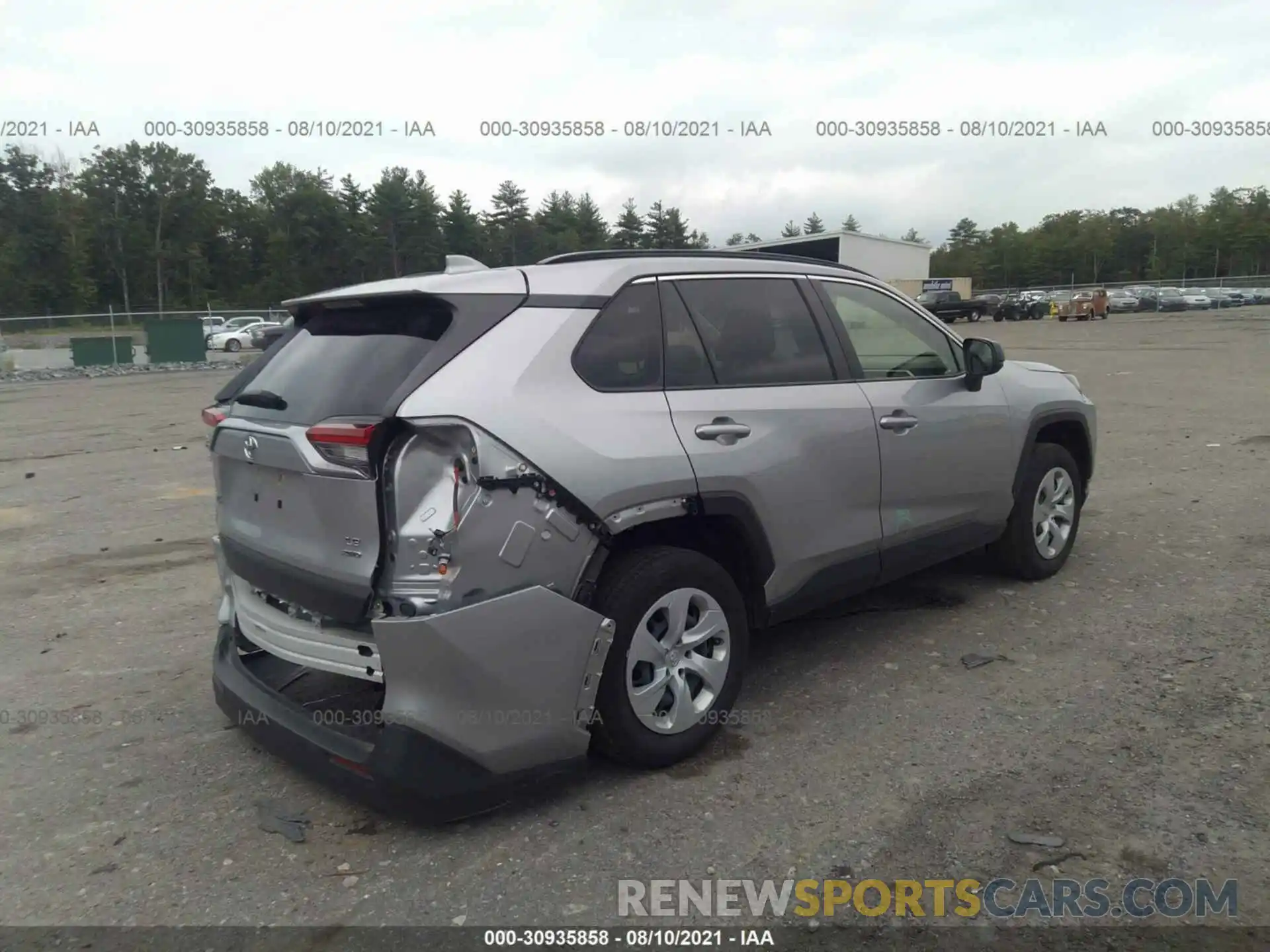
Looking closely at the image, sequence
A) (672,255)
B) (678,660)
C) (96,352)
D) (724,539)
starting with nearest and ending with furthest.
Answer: (678,660) → (724,539) → (672,255) → (96,352)

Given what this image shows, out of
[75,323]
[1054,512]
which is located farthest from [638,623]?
[75,323]

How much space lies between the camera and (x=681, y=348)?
355 centimetres

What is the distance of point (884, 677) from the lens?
414cm

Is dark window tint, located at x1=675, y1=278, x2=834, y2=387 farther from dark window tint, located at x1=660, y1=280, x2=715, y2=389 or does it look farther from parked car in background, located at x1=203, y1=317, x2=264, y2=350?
parked car in background, located at x1=203, y1=317, x2=264, y2=350

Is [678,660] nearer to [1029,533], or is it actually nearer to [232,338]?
[1029,533]

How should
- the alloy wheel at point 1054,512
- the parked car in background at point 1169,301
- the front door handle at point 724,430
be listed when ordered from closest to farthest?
the front door handle at point 724,430 < the alloy wheel at point 1054,512 < the parked car in background at point 1169,301

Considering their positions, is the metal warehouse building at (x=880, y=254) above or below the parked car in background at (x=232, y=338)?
above

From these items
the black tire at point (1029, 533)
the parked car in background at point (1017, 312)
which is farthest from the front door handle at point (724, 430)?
the parked car in background at point (1017, 312)

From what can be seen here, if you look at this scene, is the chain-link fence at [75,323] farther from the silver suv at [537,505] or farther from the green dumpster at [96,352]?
the silver suv at [537,505]

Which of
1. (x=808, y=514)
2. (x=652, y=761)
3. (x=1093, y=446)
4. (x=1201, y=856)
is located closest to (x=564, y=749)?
(x=652, y=761)

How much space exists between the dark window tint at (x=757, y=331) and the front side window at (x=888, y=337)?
27 centimetres

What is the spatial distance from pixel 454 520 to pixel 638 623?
0.77m

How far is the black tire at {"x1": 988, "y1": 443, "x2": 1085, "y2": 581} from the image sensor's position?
16.8ft
